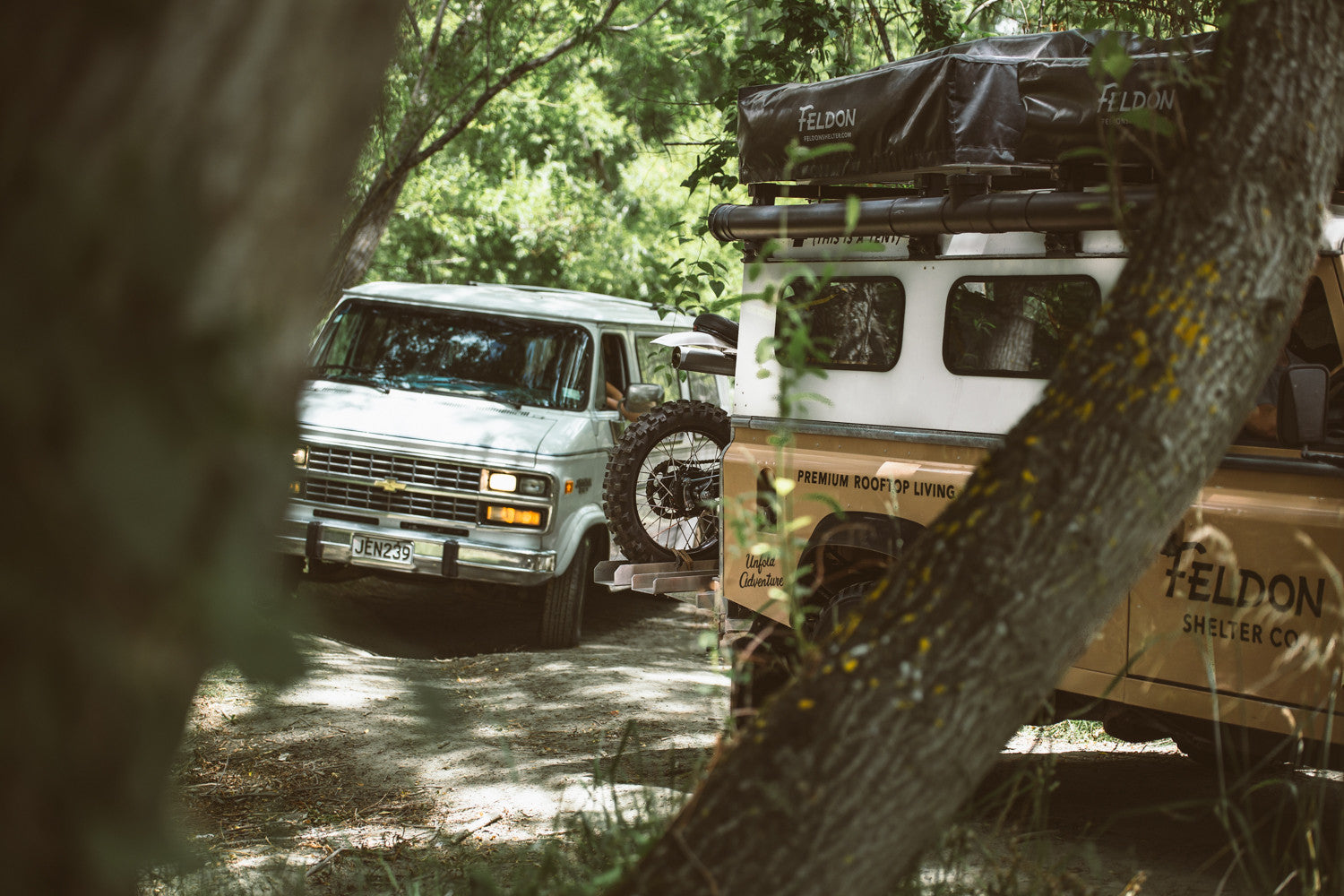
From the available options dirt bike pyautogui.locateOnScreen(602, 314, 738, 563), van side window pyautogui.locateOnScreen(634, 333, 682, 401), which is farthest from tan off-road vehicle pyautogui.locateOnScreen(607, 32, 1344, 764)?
van side window pyautogui.locateOnScreen(634, 333, 682, 401)

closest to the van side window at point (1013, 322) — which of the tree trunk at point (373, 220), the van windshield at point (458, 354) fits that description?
the van windshield at point (458, 354)

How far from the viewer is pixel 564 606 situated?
792 centimetres

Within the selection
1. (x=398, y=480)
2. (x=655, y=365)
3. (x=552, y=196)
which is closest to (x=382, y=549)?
(x=398, y=480)

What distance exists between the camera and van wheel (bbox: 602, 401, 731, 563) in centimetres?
627

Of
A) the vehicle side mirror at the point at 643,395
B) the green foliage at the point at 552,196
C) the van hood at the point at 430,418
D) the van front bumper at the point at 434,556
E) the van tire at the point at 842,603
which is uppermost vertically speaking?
the green foliage at the point at 552,196

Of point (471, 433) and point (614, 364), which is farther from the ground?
point (614, 364)

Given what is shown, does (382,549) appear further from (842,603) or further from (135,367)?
(135,367)

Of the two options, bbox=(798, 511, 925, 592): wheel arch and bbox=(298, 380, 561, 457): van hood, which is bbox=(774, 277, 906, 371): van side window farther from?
bbox=(298, 380, 561, 457): van hood

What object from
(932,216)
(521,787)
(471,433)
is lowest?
(521,787)

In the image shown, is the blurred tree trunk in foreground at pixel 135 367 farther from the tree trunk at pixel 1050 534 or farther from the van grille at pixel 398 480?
the van grille at pixel 398 480

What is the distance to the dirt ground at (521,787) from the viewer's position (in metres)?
3.20

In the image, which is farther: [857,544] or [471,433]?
[471,433]

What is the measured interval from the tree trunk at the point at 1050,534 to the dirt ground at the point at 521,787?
349 millimetres

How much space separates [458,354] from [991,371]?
14.9ft
